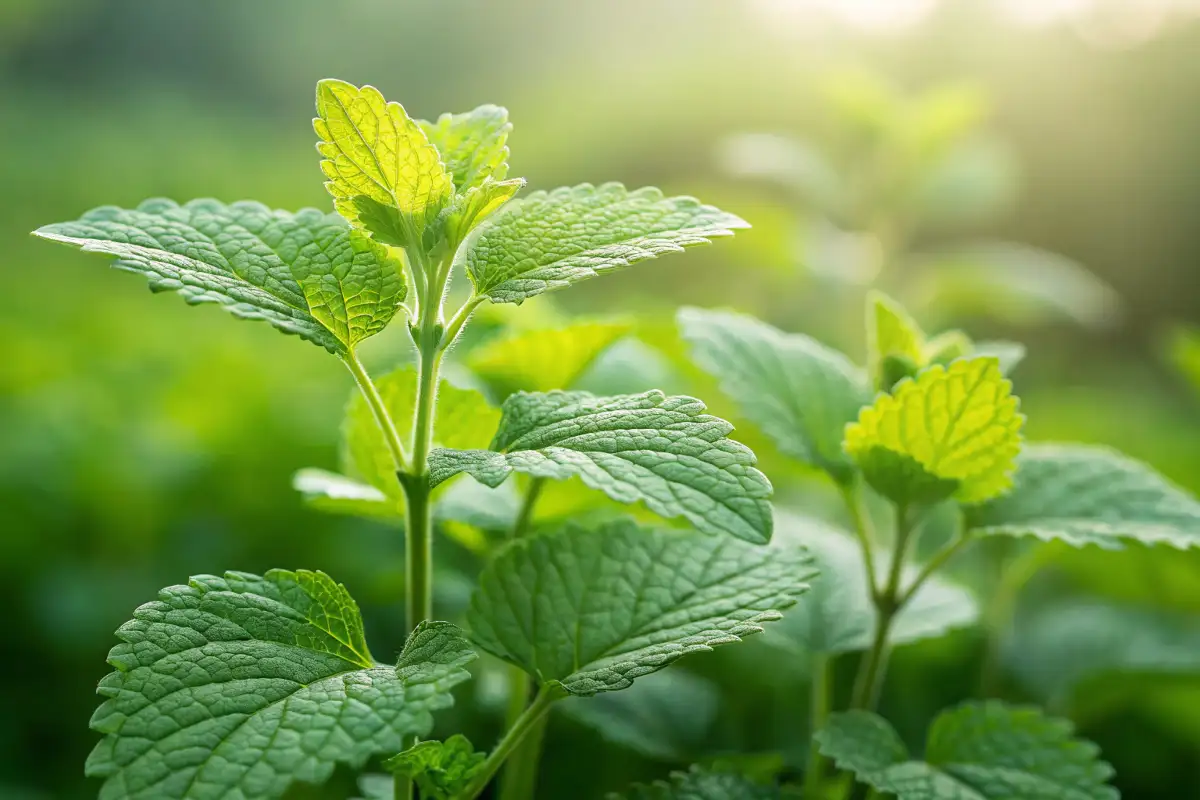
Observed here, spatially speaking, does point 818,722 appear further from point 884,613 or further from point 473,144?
point 473,144

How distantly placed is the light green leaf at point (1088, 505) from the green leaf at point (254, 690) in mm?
452

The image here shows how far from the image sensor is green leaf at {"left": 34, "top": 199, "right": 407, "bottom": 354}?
1.92 feet

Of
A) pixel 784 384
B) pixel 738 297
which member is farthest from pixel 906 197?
pixel 784 384

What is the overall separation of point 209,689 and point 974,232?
11.2ft

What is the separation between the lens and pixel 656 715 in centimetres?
95

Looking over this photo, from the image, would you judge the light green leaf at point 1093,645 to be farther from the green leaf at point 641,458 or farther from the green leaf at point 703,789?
the green leaf at point 641,458

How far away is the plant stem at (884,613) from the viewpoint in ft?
2.58

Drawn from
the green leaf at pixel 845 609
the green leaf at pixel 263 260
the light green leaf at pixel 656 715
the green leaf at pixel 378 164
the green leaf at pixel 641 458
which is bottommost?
the light green leaf at pixel 656 715

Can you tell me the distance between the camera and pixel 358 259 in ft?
2.15

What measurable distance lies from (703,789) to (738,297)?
6.05 ft

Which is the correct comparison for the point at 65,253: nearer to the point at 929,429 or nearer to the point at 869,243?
the point at 869,243

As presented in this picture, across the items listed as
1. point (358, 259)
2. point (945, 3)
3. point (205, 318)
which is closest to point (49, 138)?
point (205, 318)

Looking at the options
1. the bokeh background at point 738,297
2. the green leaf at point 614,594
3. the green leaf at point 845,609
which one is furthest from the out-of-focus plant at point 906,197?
the green leaf at point 614,594

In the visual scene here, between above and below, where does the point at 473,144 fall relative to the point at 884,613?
above
